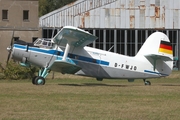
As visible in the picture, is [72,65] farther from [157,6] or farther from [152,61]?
[157,6]

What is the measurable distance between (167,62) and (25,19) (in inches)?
878

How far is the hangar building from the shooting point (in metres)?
42.7

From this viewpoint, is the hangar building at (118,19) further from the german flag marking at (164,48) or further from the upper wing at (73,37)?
the upper wing at (73,37)

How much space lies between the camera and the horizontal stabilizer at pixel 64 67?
73.7ft

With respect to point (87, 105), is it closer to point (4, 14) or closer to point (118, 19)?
point (118, 19)

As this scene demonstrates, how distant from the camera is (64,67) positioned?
2309 centimetres

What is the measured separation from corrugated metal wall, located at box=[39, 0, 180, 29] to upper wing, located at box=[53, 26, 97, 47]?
19.5 metres

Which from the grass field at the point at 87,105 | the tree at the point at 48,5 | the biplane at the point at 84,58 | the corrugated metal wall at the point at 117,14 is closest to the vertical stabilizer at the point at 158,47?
the biplane at the point at 84,58

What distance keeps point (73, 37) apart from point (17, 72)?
854cm

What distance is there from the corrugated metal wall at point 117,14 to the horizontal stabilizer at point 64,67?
1936 cm

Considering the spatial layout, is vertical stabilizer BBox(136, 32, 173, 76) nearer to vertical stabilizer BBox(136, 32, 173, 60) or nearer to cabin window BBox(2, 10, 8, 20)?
vertical stabilizer BBox(136, 32, 173, 60)

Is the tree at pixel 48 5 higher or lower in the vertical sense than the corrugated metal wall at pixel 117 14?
higher

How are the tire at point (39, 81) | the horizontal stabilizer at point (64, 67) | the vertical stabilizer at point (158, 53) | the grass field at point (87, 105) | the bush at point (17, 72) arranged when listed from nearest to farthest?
the grass field at point (87, 105), the horizontal stabilizer at point (64, 67), the tire at point (39, 81), the vertical stabilizer at point (158, 53), the bush at point (17, 72)

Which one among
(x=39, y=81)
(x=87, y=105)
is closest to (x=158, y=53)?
(x=39, y=81)
